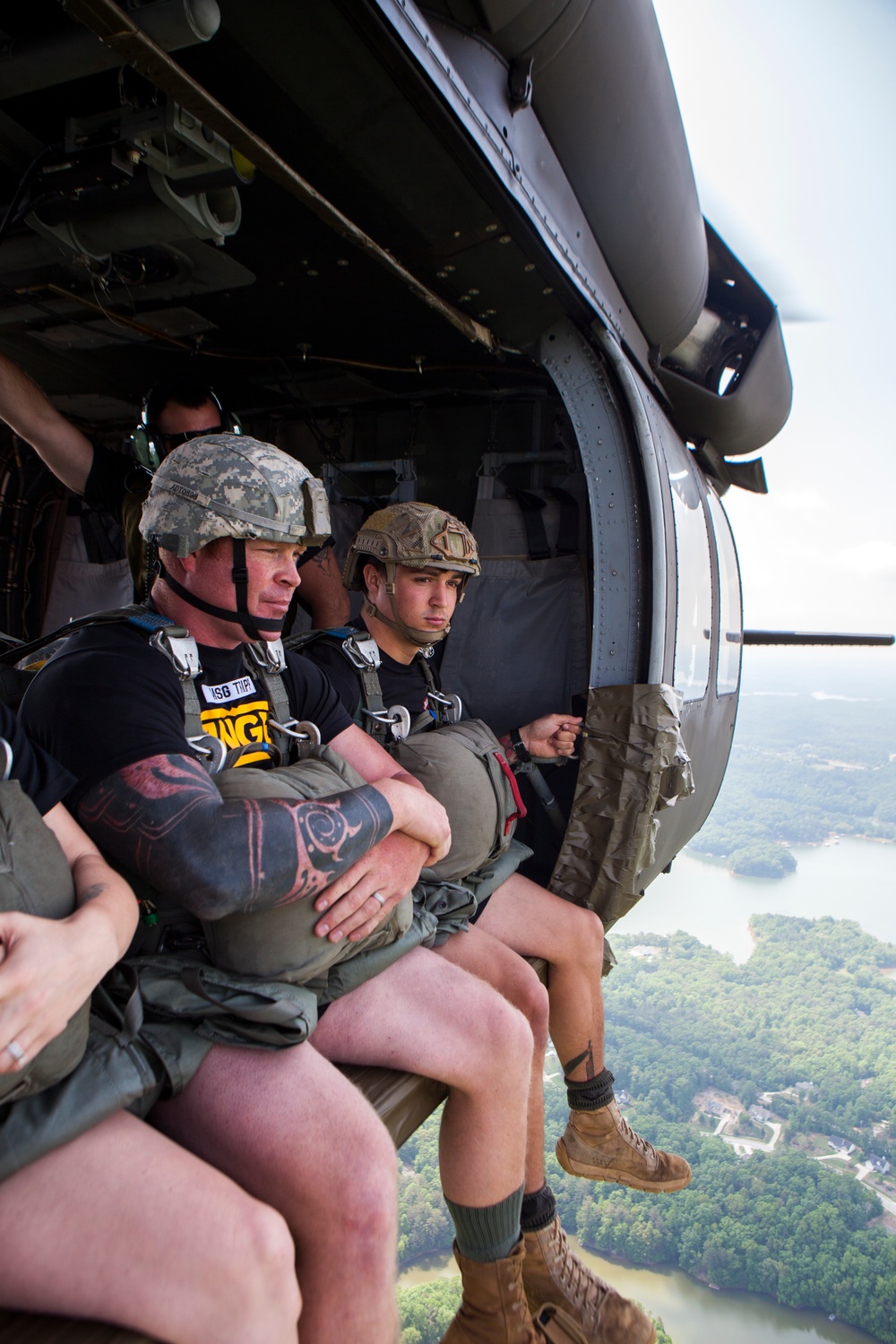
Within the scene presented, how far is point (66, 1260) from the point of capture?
2.97ft

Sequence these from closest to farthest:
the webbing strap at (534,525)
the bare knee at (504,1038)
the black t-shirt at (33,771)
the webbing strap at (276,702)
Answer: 1. the black t-shirt at (33,771)
2. the bare knee at (504,1038)
3. the webbing strap at (276,702)
4. the webbing strap at (534,525)

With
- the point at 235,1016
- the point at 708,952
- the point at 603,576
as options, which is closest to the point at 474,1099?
the point at 235,1016

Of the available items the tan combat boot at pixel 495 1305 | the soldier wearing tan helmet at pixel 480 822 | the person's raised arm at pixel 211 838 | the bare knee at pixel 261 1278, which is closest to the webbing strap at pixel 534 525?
the soldier wearing tan helmet at pixel 480 822

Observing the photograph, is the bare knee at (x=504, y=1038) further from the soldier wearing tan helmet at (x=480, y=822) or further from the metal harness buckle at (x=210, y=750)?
the metal harness buckle at (x=210, y=750)

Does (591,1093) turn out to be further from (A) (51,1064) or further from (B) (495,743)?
(A) (51,1064)

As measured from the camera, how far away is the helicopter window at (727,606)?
400 centimetres

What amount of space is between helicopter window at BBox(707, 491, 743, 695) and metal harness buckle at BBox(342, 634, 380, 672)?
2.04 meters

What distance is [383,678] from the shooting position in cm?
249

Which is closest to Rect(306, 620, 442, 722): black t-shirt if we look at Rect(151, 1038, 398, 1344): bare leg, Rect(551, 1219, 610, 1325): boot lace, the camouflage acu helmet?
the camouflage acu helmet

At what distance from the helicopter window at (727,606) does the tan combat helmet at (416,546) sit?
1763mm

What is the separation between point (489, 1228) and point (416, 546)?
179 centimetres

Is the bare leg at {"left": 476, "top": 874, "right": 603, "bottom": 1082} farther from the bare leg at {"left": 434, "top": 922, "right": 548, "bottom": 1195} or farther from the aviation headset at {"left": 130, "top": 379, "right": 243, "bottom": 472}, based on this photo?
the aviation headset at {"left": 130, "top": 379, "right": 243, "bottom": 472}

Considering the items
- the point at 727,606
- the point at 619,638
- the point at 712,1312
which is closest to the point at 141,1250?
the point at 619,638

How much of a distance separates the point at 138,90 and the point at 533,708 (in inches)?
97.2
